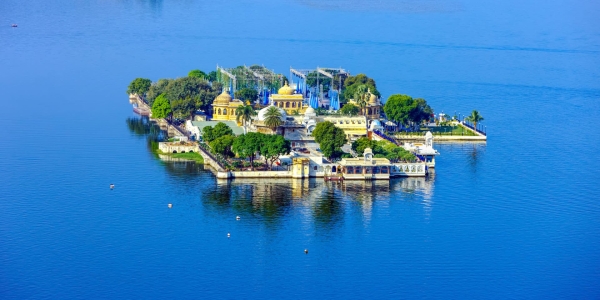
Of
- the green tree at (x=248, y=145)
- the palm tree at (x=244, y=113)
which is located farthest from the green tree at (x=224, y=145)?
the palm tree at (x=244, y=113)

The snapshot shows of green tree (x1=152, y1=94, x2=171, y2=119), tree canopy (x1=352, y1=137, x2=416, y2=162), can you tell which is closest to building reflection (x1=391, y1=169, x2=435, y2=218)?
tree canopy (x1=352, y1=137, x2=416, y2=162)

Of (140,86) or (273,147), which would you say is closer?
(273,147)

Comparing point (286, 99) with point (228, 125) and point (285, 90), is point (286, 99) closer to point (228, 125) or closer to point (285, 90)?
point (285, 90)

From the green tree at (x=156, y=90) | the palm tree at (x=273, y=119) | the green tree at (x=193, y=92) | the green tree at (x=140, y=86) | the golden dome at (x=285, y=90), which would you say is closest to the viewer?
the palm tree at (x=273, y=119)

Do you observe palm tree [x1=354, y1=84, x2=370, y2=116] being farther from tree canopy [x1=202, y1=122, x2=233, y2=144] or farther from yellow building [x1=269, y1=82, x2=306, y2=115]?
tree canopy [x1=202, y1=122, x2=233, y2=144]

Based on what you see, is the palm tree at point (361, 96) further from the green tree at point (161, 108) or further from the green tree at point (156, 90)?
the green tree at point (156, 90)

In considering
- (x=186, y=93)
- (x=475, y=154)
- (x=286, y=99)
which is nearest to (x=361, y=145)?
(x=475, y=154)

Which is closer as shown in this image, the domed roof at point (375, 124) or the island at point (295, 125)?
the island at point (295, 125)
